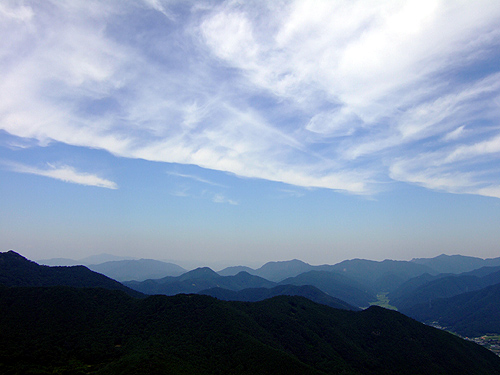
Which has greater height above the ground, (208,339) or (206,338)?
(206,338)

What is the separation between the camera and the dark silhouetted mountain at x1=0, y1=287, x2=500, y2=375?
85.6 meters

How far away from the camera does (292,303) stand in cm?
16200

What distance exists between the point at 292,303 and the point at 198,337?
240 feet

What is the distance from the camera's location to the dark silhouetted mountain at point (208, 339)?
8556 centimetres

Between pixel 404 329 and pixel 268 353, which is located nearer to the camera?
pixel 268 353

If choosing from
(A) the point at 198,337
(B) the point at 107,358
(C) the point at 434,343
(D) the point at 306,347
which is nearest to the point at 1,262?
(B) the point at 107,358

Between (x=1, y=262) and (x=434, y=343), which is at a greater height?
(x=1, y=262)

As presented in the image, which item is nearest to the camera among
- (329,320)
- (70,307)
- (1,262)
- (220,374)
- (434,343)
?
(220,374)

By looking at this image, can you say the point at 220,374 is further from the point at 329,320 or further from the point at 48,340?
the point at 329,320

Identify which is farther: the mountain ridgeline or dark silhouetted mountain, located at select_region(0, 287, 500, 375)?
the mountain ridgeline

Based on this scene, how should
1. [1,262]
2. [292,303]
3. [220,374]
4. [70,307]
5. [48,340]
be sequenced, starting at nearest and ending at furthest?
[220,374]
[48,340]
[70,307]
[292,303]
[1,262]

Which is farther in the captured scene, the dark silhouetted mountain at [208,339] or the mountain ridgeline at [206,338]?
the mountain ridgeline at [206,338]

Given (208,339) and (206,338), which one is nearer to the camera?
(208,339)

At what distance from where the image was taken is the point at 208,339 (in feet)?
341
